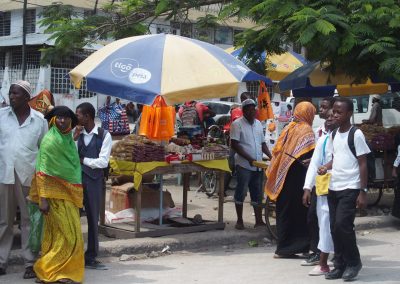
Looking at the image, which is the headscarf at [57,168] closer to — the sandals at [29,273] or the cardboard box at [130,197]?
the sandals at [29,273]

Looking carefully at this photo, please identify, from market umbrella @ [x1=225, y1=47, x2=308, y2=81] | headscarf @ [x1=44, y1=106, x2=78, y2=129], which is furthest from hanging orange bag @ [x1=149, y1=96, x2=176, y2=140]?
market umbrella @ [x1=225, y1=47, x2=308, y2=81]

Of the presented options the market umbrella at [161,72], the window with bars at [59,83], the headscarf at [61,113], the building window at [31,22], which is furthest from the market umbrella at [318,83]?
the building window at [31,22]

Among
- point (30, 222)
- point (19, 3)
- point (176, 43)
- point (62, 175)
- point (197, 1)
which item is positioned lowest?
point (30, 222)

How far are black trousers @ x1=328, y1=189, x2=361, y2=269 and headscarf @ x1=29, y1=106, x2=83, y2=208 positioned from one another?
2.50 m

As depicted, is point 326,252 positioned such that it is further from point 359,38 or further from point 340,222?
point 359,38

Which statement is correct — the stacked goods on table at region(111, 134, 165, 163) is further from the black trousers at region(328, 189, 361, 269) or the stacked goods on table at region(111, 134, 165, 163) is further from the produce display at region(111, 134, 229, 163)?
the black trousers at region(328, 189, 361, 269)

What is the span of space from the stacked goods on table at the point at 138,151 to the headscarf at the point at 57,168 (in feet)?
6.49

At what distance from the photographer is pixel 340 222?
22.4 feet

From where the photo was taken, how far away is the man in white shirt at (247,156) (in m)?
9.78

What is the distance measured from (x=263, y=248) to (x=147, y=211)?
1.69m

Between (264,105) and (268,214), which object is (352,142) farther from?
(264,105)

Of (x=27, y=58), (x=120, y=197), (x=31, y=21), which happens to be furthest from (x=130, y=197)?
(x=31, y=21)

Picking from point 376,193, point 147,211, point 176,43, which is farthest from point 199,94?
point 376,193

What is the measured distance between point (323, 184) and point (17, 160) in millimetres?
3060
